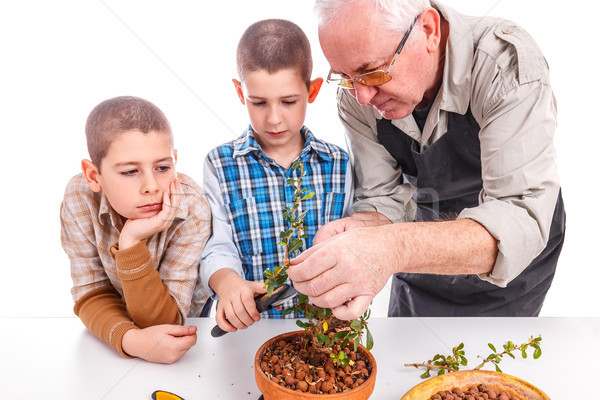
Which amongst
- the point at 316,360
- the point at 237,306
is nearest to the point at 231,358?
the point at 237,306

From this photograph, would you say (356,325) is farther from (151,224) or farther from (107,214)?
(107,214)

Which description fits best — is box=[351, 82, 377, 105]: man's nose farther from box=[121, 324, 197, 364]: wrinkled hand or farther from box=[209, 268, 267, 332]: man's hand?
box=[121, 324, 197, 364]: wrinkled hand

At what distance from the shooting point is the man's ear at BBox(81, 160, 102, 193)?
1.06 m

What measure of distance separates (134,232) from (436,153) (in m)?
0.77

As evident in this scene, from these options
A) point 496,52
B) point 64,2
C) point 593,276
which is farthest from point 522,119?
point 593,276

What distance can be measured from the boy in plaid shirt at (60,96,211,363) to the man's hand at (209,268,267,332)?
0.07 m

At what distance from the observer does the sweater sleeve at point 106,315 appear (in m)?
1.03

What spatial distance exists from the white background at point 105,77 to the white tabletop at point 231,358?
1.24 feet

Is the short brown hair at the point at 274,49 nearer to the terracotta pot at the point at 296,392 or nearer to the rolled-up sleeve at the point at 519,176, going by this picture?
the rolled-up sleeve at the point at 519,176

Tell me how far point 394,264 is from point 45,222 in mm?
1051

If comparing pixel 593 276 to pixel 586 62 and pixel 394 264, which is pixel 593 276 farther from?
pixel 394 264

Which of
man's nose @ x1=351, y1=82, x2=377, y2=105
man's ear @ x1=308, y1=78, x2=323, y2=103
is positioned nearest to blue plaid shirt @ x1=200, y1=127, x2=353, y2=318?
man's ear @ x1=308, y1=78, x2=323, y2=103

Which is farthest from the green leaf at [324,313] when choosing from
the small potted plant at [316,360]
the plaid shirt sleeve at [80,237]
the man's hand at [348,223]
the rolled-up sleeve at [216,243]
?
the plaid shirt sleeve at [80,237]

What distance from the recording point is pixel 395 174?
54.9 inches
